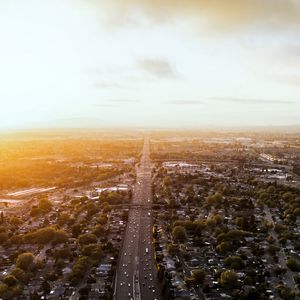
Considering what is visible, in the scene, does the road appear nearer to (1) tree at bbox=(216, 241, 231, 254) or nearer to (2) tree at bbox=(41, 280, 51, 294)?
(2) tree at bbox=(41, 280, 51, 294)

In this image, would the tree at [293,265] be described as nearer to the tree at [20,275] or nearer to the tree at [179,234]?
the tree at [179,234]

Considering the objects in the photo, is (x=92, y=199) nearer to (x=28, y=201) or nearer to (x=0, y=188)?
(x=28, y=201)

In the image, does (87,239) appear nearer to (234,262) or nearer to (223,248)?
(223,248)

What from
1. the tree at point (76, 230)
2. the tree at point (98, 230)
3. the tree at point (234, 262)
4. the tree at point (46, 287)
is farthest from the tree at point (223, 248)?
the tree at point (46, 287)

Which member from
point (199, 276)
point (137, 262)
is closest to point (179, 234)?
point (137, 262)

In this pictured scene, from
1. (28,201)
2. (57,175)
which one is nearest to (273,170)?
(57,175)

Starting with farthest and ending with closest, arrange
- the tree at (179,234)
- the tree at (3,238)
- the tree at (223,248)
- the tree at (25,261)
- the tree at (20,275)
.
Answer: the tree at (179,234) < the tree at (3,238) < the tree at (223,248) < the tree at (25,261) < the tree at (20,275)
